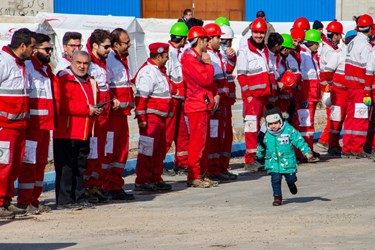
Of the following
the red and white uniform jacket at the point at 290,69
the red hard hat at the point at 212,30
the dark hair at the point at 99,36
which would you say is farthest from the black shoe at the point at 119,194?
the red and white uniform jacket at the point at 290,69

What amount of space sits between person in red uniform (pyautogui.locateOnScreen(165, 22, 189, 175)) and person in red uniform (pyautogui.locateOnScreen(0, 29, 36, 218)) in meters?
3.82

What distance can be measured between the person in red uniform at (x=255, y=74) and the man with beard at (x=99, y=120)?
380cm

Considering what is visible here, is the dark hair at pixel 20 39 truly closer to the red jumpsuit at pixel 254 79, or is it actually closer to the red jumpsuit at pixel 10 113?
the red jumpsuit at pixel 10 113

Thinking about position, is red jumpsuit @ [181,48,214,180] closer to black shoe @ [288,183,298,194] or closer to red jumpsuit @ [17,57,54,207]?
black shoe @ [288,183,298,194]

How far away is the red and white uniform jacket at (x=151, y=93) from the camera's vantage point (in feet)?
51.2

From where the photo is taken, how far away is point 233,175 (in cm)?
1742

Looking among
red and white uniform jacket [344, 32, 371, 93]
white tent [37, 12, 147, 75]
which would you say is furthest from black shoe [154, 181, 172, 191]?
white tent [37, 12, 147, 75]

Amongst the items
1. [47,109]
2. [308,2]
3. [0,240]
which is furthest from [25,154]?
[308,2]

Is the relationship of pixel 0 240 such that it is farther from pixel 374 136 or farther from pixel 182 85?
pixel 374 136

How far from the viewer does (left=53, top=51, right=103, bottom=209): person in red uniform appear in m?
14.0

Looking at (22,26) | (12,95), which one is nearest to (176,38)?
(12,95)

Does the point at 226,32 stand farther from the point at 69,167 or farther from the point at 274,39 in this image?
the point at 69,167

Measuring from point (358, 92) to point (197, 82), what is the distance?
4416 millimetres

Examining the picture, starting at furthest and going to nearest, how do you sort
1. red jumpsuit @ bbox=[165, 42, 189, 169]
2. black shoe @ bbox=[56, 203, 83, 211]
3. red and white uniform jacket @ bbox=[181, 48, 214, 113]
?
red jumpsuit @ bbox=[165, 42, 189, 169]
red and white uniform jacket @ bbox=[181, 48, 214, 113]
black shoe @ bbox=[56, 203, 83, 211]
